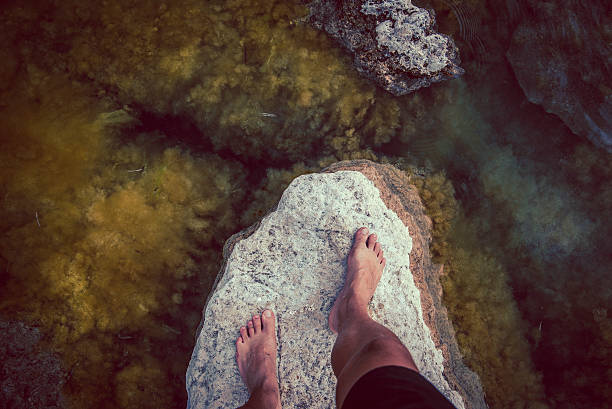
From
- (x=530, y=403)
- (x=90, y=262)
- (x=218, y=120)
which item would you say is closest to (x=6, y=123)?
(x=90, y=262)

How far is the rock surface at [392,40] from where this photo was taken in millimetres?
2502

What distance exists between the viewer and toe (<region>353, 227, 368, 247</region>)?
96.9 inches

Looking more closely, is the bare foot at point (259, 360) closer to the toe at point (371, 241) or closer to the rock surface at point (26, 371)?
the toe at point (371, 241)

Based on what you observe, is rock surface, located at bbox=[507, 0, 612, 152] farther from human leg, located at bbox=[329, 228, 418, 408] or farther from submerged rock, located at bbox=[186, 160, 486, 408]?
human leg, located at bbox=[329, 228, 418, 408]

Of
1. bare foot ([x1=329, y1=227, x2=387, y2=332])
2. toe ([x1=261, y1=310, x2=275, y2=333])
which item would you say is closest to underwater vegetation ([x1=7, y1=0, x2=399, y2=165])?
bare foot ([x1=329, y1=227, x2=387, y2=332])

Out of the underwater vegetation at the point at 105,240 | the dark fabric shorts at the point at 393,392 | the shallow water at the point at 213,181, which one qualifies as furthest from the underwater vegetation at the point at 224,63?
the dark fabric shorts at the point at 393,392

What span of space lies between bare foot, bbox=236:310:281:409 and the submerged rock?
2.7 inches

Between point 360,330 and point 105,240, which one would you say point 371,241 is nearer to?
point 360,330

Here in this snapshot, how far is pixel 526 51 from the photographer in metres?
2.53

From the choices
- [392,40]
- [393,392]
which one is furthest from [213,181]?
[393,392]

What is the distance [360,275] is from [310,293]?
0.42m

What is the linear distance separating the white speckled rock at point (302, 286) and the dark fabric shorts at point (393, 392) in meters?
0.80

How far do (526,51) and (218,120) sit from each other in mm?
2561

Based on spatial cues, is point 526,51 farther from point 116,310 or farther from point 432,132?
point 116,310
